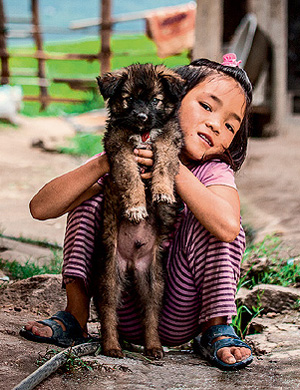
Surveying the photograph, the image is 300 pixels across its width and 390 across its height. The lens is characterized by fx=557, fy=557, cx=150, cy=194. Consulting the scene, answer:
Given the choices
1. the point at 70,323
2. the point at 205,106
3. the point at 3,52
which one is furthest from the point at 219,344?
the point at 3,52

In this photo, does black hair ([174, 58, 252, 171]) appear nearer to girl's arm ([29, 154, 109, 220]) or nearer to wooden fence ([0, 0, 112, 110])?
girl's arm ([29, 154, 109, 220])

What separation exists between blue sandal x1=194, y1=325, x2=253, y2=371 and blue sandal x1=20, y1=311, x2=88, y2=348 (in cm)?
52

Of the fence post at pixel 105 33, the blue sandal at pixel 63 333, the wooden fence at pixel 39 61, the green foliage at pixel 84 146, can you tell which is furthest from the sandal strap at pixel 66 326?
the wooden fence at pixel 39 61

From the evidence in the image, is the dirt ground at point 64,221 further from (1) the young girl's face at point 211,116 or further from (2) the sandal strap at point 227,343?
(1) the young girl's face at point 211,116

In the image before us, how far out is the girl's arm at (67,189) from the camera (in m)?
2.29

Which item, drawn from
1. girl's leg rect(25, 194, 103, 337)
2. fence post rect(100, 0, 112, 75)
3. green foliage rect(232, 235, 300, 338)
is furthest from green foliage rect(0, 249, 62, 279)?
fence post rect(100, 0, 112, 75)

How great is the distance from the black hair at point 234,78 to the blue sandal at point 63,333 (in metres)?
0.98

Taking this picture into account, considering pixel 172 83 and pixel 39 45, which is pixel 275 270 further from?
pixel 39 45

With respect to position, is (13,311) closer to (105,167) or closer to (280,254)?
(105,167)

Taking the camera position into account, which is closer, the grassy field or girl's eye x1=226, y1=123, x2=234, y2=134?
girl's eye x1=226, y1=123, x2=234, y2=134

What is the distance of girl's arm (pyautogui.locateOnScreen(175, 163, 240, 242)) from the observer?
86.7 inches

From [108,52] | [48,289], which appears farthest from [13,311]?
[108,52]

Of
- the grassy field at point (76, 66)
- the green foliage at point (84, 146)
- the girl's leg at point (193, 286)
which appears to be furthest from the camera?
the grassy field at point (76, 66)

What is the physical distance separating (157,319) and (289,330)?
874 millimetres
